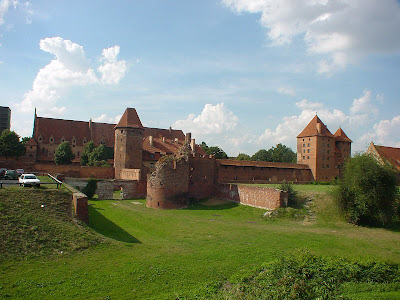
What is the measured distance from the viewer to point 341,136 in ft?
187

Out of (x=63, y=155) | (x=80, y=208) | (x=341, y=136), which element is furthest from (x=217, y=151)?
(x=80, y=208)

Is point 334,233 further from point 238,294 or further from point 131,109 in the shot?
point 131,109

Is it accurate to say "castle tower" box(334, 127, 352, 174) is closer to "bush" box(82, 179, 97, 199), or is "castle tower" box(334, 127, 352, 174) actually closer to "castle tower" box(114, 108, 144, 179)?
"castle tower" box(114, 108, 144, 179)

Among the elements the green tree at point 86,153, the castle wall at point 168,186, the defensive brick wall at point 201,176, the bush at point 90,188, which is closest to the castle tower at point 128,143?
the bush at point 90,188

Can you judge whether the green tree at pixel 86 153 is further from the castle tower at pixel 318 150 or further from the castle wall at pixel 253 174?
the castle tower at pixel 318 150

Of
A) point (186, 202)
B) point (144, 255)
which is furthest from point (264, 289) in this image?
point (186, 202)

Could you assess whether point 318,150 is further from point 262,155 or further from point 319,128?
point 262,155

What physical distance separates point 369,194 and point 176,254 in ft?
44.7

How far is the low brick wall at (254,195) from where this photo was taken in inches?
1026

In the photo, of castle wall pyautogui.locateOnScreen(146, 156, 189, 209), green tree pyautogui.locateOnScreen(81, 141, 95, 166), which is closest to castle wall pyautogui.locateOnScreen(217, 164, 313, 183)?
castle wall pyautogui.locateOnScreen(146, 156, 189, 209)

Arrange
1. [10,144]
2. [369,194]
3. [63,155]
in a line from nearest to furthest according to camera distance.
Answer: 1. [369,194]
2. [10,144]
3. [63,155]

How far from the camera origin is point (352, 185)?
22.1 meters

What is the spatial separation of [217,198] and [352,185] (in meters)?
14.6

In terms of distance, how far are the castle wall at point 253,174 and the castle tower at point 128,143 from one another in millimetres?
11539
